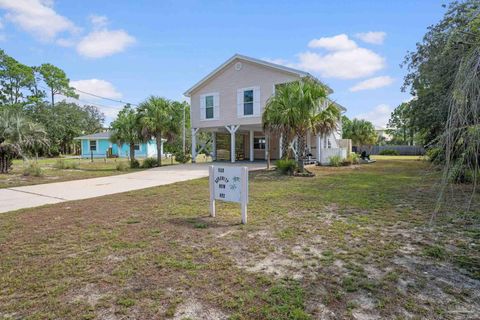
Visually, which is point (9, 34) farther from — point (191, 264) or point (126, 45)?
point (191, 264)

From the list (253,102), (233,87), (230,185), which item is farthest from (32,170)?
(253,102)

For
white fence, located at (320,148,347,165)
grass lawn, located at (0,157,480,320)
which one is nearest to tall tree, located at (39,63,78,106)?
white fence, located at (320,148,347,165)

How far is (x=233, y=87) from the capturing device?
19328 millimetres

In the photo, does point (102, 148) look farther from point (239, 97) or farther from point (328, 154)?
point (328, 154)

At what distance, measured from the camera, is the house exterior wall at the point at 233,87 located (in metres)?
17.8

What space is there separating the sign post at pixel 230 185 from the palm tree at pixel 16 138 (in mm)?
11983

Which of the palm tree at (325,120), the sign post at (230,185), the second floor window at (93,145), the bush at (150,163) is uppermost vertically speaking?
the palm tree at (325,120)

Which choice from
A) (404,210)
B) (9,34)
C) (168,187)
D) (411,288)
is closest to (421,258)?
(411,288)

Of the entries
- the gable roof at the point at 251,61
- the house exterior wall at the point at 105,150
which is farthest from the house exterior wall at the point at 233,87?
the house exterior wall at the point at 105,150

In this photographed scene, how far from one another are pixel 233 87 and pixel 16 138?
471 inches

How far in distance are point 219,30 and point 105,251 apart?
13.6 m

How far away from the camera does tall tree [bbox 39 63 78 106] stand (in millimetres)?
44844

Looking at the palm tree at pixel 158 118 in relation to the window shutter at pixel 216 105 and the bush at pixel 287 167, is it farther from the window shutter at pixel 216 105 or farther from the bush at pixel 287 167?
the bush at pixel 287 167

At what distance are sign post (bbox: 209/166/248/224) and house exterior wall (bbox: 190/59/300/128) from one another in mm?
12582
